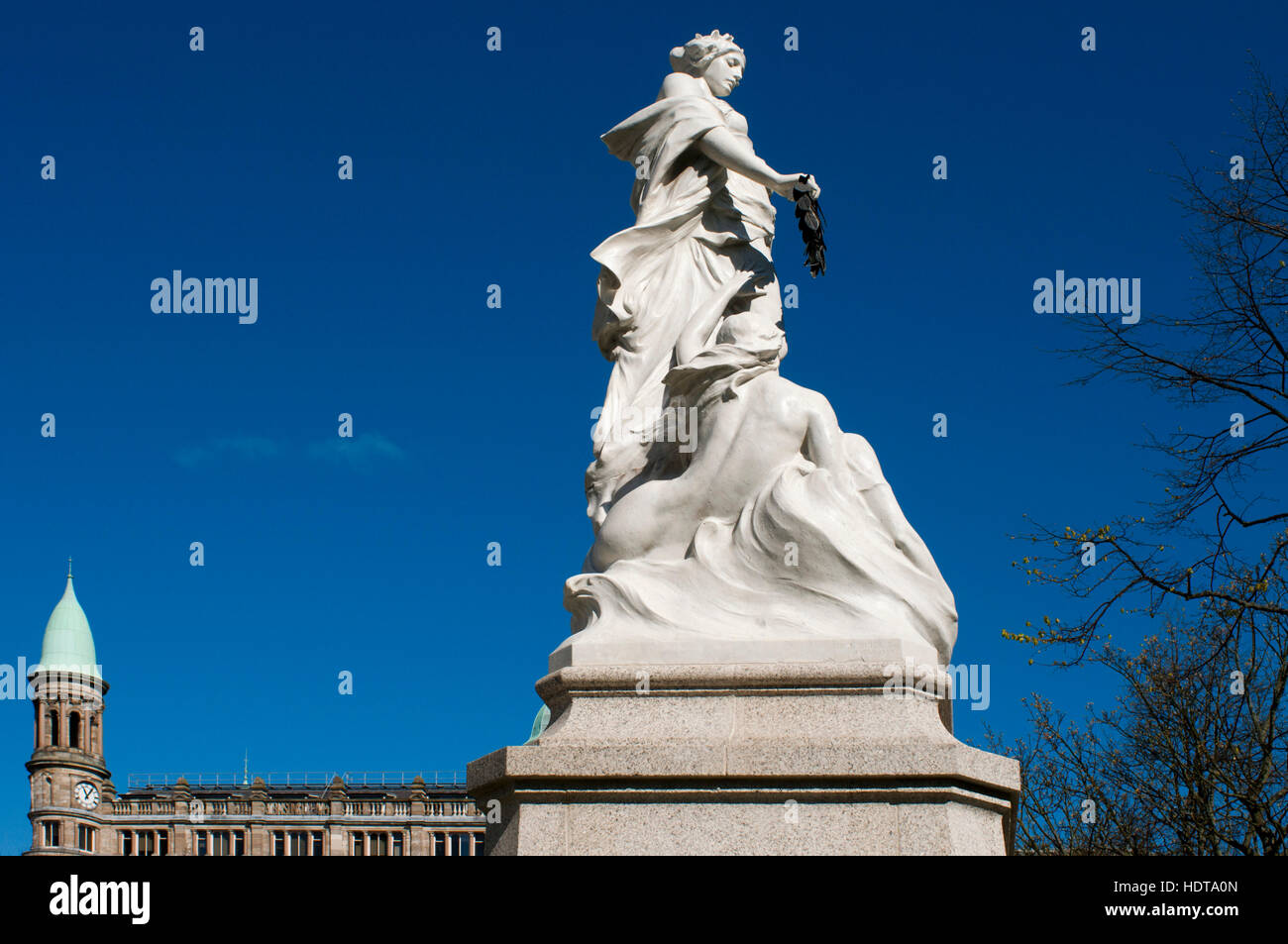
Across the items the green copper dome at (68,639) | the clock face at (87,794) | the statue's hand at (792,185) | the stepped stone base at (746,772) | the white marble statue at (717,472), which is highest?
the green copper dome at (68,639)

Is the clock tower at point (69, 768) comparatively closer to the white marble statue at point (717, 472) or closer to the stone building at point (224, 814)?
the stone building at point (224, 814)

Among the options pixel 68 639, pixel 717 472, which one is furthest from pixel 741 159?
pixel 68 639

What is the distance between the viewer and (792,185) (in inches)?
404

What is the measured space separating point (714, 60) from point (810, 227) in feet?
6.15

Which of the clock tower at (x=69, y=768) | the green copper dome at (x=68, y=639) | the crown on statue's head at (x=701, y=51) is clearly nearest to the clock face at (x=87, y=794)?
the clock tower at (x=69, y=768)

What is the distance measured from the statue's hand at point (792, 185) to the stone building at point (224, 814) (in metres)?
95.7

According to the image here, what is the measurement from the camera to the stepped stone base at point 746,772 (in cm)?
823

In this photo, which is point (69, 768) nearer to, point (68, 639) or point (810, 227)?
point (68, 639)

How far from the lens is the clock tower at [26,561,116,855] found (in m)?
108

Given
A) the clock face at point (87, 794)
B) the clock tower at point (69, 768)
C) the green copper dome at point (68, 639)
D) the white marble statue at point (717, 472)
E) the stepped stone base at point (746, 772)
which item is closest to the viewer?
the stepped stone base at point (746, 772)

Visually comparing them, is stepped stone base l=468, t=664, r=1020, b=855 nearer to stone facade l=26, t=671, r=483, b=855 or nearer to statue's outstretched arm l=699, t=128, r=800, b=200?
statue's outstretched arm l=699, t=128, r=800, b=200

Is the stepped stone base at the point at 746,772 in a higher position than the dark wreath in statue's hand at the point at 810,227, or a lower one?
lower
